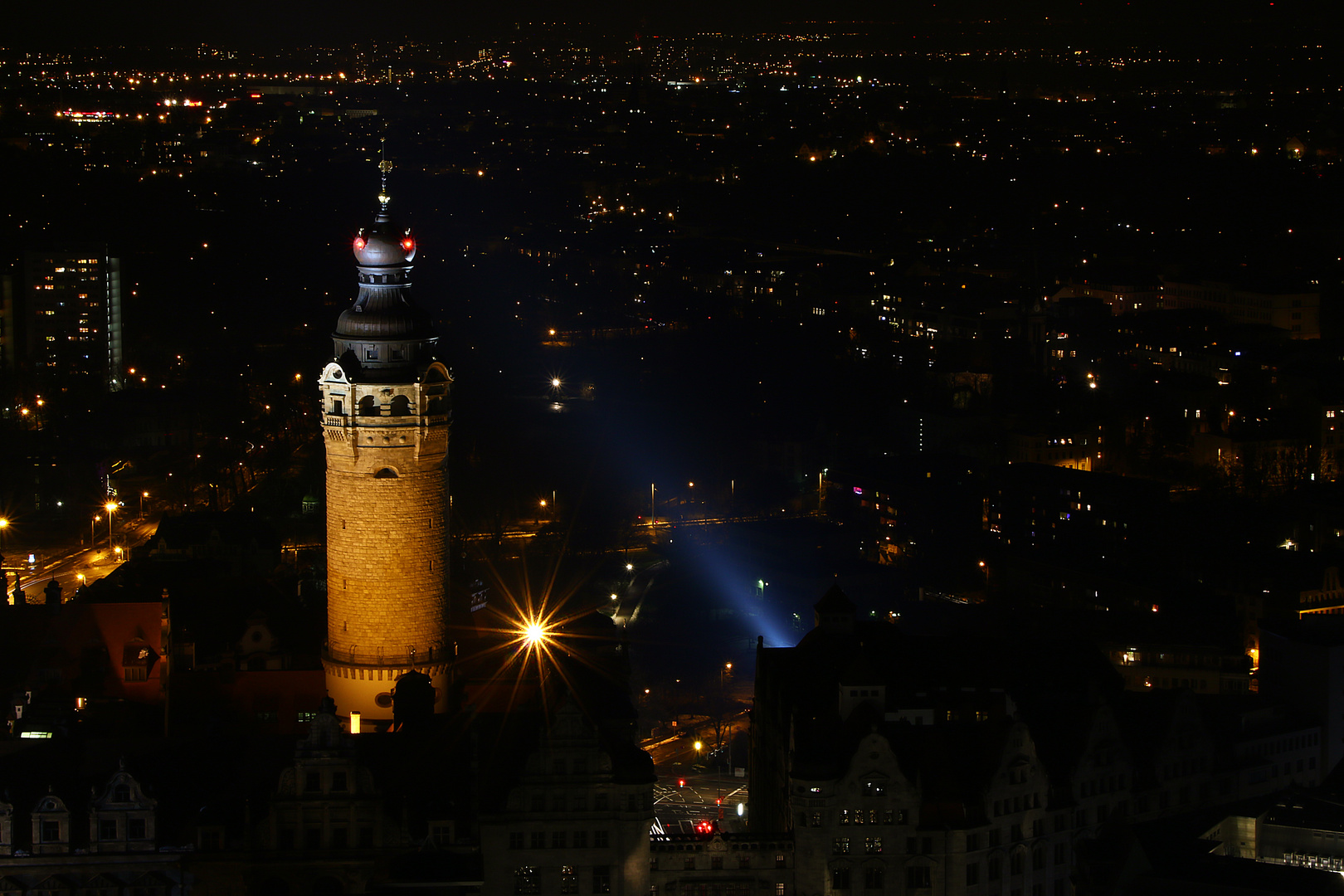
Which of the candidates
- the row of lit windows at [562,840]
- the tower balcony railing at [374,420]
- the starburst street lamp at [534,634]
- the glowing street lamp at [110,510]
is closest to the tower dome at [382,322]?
the tower balcony railing at [374,420]

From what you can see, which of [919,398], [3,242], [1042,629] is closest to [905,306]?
[919,398]

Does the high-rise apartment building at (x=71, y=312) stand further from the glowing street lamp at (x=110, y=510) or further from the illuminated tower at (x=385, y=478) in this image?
the illuminated tower at (x=385, y=478)

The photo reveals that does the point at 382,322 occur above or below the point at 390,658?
above

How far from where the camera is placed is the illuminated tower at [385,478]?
41250 mm

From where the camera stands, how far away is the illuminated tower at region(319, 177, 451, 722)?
135ft

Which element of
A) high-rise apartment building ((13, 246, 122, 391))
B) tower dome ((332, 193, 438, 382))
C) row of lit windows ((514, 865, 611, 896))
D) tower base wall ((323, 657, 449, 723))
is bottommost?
row of lit windows ((514, 865, 611, 896))

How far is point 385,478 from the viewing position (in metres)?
41.3

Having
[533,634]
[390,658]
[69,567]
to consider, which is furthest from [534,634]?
Result: [69,567]

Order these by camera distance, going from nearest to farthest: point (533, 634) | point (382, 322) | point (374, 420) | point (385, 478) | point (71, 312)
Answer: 1. point (374, 420)
2. point (385, 478)
3. point (382, 322)
4. point (533, 634)
5. point (71, 312)

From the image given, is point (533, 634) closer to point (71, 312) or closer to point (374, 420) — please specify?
point (374, 420)

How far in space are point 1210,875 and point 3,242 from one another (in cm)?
10210

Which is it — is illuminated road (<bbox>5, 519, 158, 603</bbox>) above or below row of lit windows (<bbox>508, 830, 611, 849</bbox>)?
above

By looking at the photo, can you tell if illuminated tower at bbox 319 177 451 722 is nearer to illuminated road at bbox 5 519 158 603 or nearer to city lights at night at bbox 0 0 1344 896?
city lights at night at bbox 0 0 1344 896

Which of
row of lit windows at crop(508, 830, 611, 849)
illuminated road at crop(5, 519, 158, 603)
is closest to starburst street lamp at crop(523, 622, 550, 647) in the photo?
row of lit windows at crop(508, 830, 611, 849)
